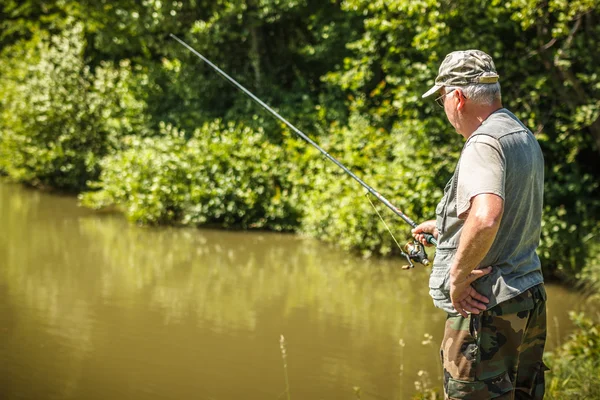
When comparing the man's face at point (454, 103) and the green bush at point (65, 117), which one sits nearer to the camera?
the man's face at point (454, 103)

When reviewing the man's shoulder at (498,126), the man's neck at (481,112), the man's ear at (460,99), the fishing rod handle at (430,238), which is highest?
the man's ear at (460,99)

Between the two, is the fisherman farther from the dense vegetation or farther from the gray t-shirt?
the dense vegetation

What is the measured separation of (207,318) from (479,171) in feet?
15.1

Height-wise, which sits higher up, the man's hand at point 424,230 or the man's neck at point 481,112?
the man's neck at point 481,112

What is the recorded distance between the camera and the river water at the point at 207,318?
5.20m

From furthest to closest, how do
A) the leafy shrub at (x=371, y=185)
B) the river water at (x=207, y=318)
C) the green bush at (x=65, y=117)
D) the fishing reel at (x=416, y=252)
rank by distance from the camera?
the green bush at (x=65, y=117)
the leafy shrub at (x=371, y=185)
the river water at (x=207, y=318)
the fishing reel at (x=416, y=252)

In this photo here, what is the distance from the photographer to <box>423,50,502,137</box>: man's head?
2752 millimetres

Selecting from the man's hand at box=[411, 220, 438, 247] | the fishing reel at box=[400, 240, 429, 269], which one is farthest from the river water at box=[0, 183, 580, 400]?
the man's hand at box=[411, 220, 438, 247]

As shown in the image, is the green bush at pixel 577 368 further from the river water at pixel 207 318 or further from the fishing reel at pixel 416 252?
the fishing reel at pixel 416 252

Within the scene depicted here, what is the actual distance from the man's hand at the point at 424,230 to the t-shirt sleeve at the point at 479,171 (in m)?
0.58

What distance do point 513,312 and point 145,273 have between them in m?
Answer: 6.31

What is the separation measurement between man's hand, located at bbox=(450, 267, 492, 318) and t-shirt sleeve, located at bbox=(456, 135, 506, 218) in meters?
0.25

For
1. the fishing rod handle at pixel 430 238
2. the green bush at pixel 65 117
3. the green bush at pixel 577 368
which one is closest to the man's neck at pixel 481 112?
the fishing rod handle at pixel 430 238

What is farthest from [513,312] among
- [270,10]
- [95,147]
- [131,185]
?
[95,147]
